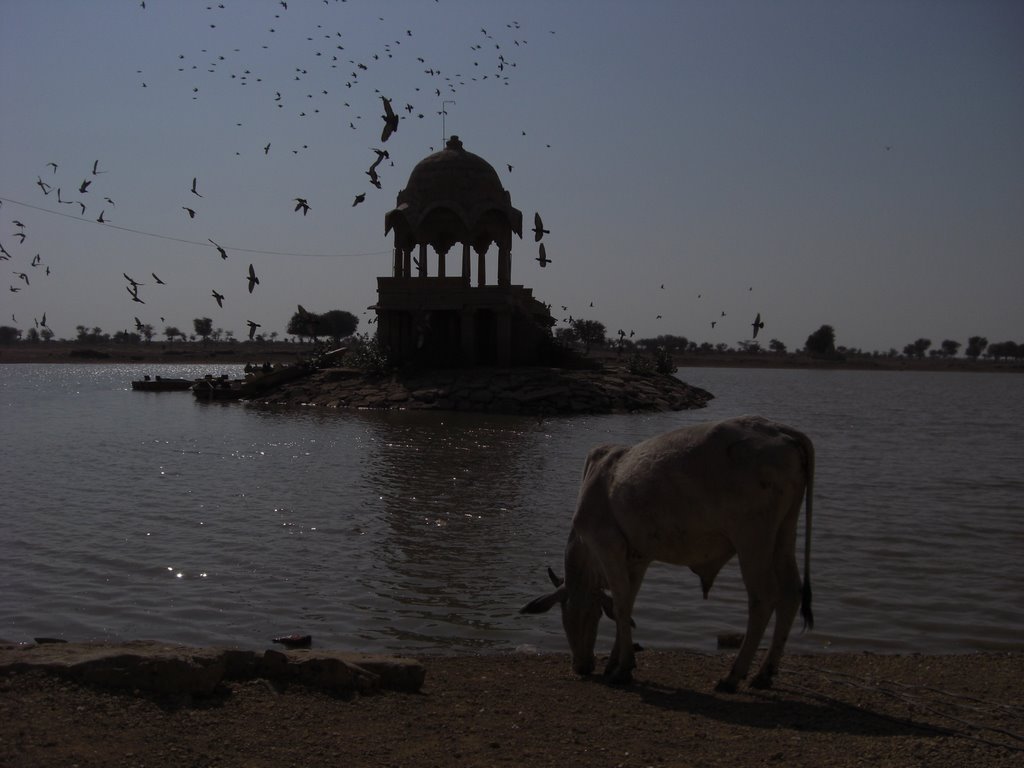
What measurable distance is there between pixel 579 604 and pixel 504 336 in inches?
1217

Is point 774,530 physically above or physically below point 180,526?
above

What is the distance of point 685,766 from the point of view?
5.51 meters

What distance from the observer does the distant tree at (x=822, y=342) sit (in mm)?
145000

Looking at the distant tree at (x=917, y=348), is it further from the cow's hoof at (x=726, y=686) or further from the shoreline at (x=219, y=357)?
the cow's hoof at (x=726, y=686)

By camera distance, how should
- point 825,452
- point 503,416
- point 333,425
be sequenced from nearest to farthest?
point 825,452
point 333,425
point 503,416

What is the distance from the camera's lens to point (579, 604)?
8.08 metres

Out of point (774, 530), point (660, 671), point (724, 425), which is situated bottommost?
point (660, 671)

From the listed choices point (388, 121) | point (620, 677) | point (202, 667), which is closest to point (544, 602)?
point (620, 677)

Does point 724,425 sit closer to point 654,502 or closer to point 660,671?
point 654,502

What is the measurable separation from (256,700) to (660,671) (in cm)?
335

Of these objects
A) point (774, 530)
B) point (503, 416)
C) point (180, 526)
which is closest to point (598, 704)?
point (774, 530)

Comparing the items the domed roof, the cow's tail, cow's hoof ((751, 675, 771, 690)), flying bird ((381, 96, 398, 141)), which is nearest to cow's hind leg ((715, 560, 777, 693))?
cow's hoof ((751, 675, 771, 690))

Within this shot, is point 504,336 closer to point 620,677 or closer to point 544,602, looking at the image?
point 544,602

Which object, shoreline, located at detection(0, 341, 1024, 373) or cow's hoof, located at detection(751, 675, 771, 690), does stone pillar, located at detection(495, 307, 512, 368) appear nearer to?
cow's hoof, located at detection(751, 675, 771, 690)
